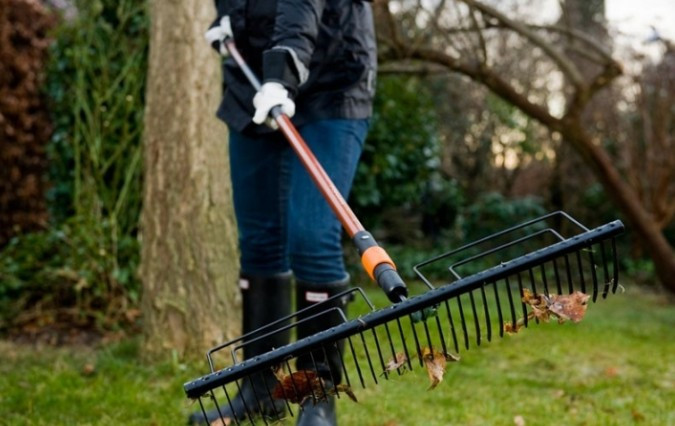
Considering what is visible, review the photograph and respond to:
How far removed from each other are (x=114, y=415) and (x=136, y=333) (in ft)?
5.30

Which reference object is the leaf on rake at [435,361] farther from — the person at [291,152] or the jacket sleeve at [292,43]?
the jacket sleeve at [292,43]

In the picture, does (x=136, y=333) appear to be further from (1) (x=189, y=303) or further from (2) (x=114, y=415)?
(2) (x=114, y=415)

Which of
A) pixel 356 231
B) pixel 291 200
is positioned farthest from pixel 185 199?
pixel 356 231

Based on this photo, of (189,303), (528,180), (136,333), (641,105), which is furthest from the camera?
(528,180)

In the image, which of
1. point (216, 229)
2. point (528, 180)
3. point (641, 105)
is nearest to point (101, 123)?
point (216, 229)

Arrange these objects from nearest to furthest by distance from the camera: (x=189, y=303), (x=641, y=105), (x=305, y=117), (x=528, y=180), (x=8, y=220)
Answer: (x=305, y=117) < (x=189, y=303) < (x=8, y=220) < (x=641, y=105) < (x=528, y=180)

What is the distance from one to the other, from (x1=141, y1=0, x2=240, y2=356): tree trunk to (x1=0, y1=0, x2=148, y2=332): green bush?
1.08 metres

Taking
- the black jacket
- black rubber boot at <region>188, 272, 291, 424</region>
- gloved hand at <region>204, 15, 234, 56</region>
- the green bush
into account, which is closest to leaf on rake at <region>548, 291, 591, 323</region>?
the black jacket

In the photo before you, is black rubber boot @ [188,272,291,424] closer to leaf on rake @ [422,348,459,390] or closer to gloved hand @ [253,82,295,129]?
gloved hand @ [253,82,295,129]

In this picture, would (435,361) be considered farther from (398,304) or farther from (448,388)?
(448,388)

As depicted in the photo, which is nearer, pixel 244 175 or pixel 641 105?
pixel 244 175

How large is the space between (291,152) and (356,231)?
773 millimetres

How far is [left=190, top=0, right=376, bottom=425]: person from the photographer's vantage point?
2.26 meters

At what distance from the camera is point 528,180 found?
31.6ft
